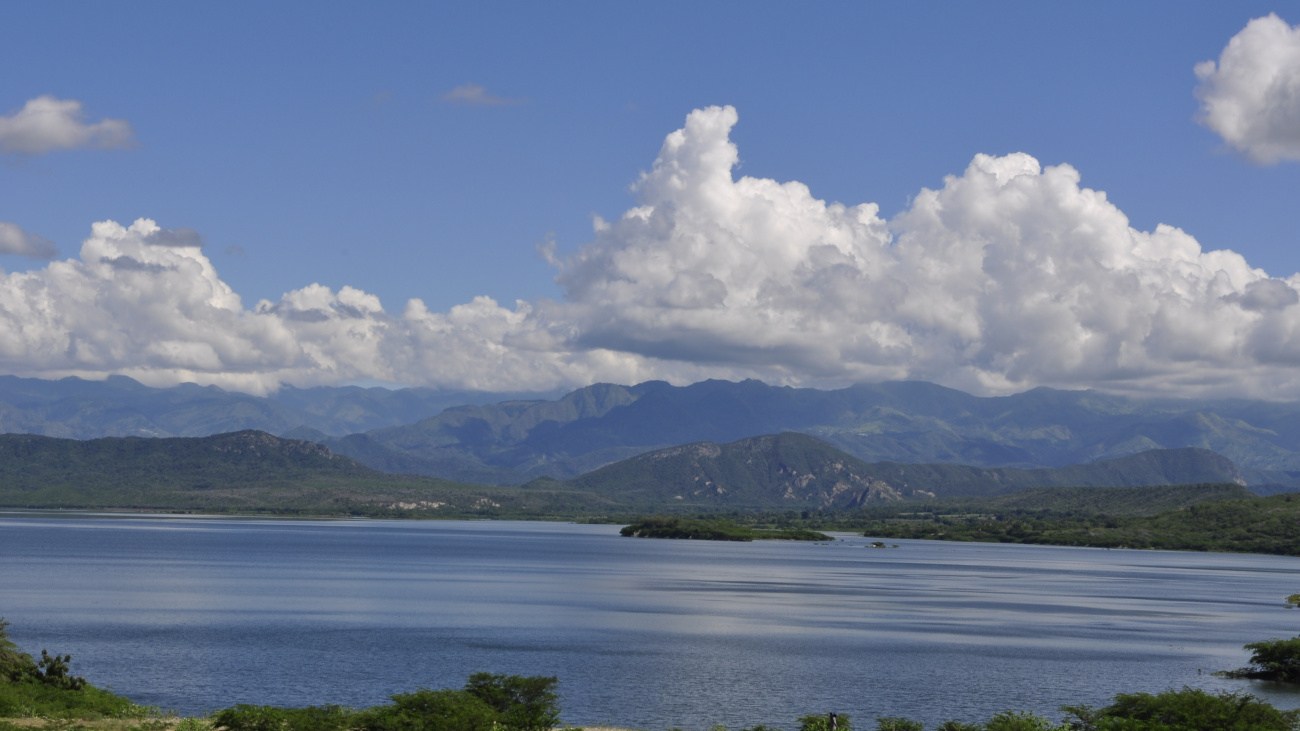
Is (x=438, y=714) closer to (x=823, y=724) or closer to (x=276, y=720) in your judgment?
(x=276, y=720)

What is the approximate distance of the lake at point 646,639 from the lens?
77625 mm

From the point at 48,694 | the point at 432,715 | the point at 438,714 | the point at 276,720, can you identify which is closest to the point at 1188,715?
the point at 438,714

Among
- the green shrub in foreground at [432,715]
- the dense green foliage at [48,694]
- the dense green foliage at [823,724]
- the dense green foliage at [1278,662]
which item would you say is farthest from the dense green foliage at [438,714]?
the dense green foliage at [1278,662]

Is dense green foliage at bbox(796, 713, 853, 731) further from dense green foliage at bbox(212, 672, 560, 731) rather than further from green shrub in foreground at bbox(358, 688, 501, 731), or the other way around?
green shrub in foreground at bbox(358, 688, 501, 731)

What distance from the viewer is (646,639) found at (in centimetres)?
10844

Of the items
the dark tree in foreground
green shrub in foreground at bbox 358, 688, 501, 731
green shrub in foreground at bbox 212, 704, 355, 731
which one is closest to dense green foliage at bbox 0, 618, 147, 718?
green shrub in foreground at bbox 212, 704, 355, 731

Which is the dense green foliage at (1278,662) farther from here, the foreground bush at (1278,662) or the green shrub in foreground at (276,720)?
the green shrub in foreground at (276,720)

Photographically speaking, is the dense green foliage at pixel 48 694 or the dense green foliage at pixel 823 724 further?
the dense green foliage at pixel 48 694

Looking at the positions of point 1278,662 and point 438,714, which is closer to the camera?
point 438,714

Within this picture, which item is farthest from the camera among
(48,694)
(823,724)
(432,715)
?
(48,694)

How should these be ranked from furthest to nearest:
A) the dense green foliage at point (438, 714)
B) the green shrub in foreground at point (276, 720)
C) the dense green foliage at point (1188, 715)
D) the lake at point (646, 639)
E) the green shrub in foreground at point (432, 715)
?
the lake at point (646, 639), the dense green foliage at point (1188, 715), the green shrub in foreground at point (432, 715), the dense green foliage at point (438, 714), the green shrub in foreground at point (276, 720)

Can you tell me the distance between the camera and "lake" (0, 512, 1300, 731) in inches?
3056

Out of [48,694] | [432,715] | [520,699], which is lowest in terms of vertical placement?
[48,694]

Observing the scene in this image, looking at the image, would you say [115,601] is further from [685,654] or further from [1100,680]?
[1100,680]
